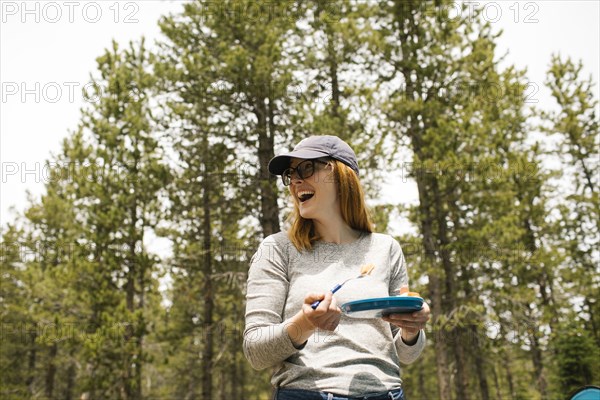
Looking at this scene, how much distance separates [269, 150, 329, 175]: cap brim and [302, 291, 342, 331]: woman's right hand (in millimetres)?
643

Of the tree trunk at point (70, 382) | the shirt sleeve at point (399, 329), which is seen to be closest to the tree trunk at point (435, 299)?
the shirt sleeve at point (399, 329)

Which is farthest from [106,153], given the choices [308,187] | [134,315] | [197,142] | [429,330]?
[308,187]

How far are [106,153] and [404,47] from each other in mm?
7540

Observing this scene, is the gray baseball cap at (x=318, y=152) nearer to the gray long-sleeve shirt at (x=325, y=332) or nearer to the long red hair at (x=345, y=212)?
the long red hair at (x=345, y=212)

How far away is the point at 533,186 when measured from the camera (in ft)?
53.6

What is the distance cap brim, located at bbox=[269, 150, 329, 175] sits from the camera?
2.06 metres

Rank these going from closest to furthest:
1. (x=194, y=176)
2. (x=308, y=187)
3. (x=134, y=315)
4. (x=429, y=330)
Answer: (x=308, y=187) < (x=429, y=330) < (x=134, y=315) < (x=194, y=176)

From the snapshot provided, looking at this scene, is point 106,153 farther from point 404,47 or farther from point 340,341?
point 340,341

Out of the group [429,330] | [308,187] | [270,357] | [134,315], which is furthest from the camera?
[134,315]

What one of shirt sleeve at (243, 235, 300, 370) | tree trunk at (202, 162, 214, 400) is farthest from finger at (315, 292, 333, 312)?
tree trunk at (202, 162, 214, 400)

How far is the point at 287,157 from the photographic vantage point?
212 cm

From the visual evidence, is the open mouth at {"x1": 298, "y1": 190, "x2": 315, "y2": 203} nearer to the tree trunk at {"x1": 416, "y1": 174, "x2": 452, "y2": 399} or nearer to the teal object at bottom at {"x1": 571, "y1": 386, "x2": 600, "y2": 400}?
the teal object at bottom at {"x1": 571, "y1": 386, "x2": 600, "y2": 400}

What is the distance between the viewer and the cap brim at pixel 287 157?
81.0 inches

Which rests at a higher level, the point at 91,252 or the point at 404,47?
the point at 404,47
